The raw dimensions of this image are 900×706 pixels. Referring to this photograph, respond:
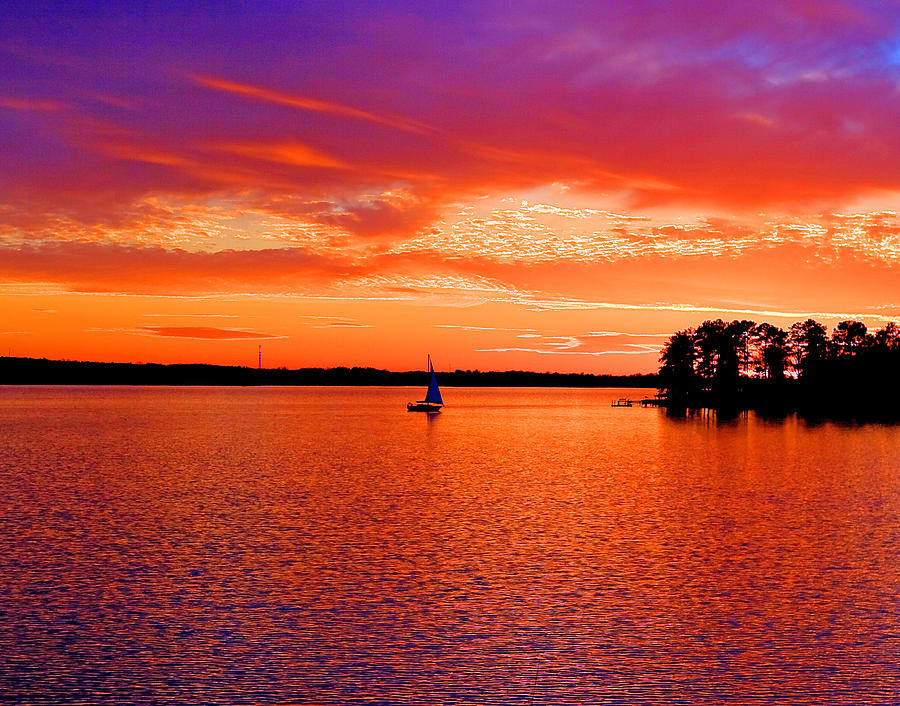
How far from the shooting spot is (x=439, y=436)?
96875mm

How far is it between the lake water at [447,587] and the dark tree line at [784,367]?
391ft

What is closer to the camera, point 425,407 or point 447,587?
point 447,587

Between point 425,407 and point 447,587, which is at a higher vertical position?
point 425,407

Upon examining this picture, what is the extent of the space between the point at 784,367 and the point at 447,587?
184m

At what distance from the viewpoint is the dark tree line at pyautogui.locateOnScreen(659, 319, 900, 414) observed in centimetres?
16388

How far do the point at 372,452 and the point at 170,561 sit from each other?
4668 centimetres

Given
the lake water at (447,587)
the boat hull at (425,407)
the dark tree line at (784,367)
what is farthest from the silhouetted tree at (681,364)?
the lake water at (447,587)

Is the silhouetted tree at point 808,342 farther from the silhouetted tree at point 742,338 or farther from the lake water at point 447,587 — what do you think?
the lake water at point 447,587

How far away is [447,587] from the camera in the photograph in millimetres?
23859

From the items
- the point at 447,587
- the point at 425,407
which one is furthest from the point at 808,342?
the point at 447,587

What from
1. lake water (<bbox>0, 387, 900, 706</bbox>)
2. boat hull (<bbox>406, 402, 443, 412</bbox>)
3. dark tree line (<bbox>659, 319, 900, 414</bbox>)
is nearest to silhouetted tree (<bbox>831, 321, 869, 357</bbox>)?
dark tree line (<bbox>659, 319, 900, 414</bbox>)

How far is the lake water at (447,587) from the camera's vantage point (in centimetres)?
1587

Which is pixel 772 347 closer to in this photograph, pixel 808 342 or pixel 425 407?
pixel 808 342

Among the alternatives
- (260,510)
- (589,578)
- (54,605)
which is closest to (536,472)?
(260,510)
